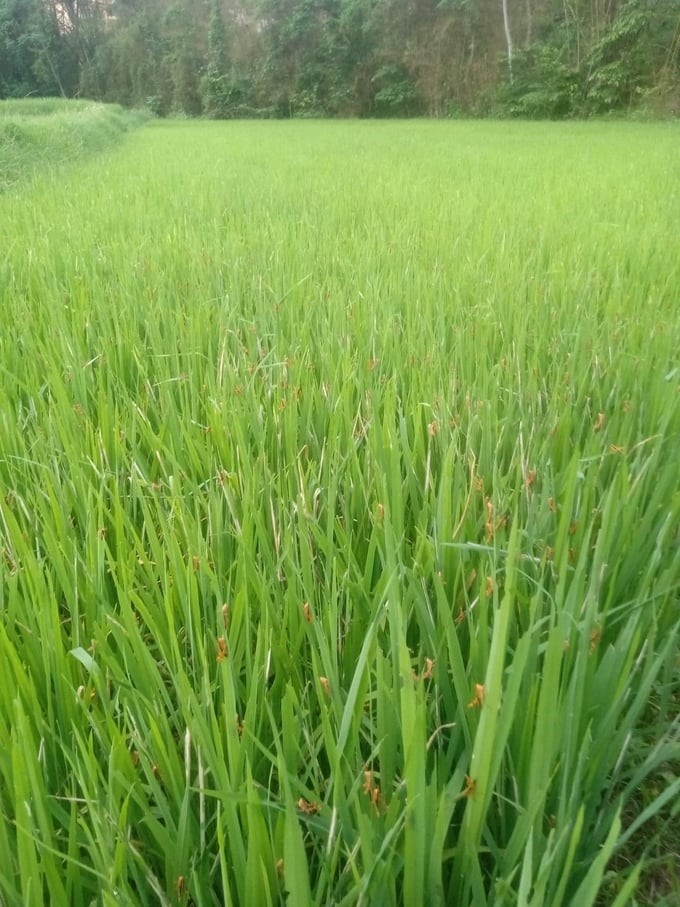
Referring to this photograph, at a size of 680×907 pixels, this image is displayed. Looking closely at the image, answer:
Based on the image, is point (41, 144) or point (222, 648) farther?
point (41, 144)

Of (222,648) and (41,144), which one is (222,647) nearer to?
(222,648)

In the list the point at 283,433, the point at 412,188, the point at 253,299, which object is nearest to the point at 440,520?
the point at 283,433

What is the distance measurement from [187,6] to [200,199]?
26.3 metres

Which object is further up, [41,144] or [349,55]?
[349,55]

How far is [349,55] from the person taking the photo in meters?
20.5

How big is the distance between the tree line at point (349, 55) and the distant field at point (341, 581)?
14.8 metres

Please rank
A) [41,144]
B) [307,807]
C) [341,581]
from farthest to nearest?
[41,144] → [341,581] → [307,807]

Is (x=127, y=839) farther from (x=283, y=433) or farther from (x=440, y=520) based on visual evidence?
(x=283, y=433)

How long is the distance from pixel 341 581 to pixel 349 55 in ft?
74.5

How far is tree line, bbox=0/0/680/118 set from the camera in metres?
14.7

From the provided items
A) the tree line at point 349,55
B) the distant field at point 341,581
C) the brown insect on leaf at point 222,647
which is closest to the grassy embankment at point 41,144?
the distant field at point 341,581

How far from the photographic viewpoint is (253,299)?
5.82 ft

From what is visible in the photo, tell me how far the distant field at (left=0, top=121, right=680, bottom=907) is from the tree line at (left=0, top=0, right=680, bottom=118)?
14.8 meters

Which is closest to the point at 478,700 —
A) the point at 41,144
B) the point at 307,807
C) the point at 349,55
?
the point at 307,807
